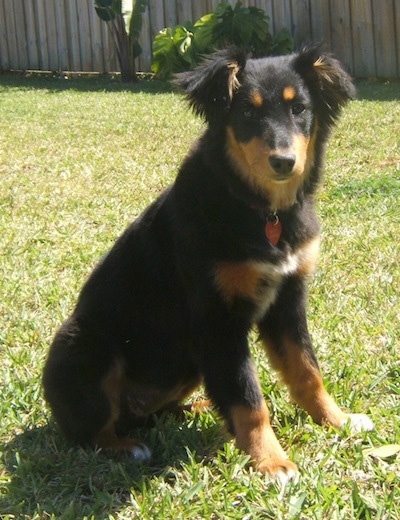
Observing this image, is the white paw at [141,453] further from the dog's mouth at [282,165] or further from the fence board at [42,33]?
the fence board at [42,33]

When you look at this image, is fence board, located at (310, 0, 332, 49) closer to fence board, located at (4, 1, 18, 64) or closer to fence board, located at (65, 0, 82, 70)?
fence board, located at (65, 0, 82, 70)

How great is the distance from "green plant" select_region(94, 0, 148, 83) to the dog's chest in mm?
13520

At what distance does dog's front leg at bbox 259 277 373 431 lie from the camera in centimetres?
338

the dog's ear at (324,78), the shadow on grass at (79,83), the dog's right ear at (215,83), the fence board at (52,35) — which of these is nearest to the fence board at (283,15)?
the shadow on grass at (79,83)

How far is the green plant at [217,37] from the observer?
1466cm

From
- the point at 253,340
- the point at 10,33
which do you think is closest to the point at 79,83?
the point at 10,33

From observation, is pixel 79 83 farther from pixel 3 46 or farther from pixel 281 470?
pixel 281 470

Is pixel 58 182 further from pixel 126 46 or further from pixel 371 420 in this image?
pixel 126 46

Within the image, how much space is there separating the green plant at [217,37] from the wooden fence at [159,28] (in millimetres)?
644

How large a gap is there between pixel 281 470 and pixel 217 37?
41.6ft

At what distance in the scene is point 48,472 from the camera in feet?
10.3

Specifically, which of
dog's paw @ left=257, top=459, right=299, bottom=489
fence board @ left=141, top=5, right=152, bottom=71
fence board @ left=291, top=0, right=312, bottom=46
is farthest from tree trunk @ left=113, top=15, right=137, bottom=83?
dog's paw @ left=257, top=459, right=299, bottom=489

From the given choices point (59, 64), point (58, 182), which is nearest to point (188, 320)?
point (58, 182)

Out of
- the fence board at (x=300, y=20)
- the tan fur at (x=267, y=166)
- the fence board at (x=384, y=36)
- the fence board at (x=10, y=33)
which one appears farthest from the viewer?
the fence board at (x=10, y=33)
